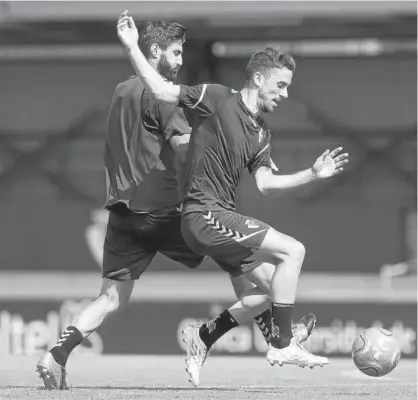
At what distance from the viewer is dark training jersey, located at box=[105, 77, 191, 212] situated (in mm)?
7605

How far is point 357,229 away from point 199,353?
5.96m

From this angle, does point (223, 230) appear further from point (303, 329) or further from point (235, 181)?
point (303, 329)

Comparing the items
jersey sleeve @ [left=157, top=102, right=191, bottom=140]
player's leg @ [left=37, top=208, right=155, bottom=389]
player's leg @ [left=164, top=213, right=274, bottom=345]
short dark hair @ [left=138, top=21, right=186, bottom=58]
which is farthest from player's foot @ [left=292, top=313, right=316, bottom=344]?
short dark hair @ [left=138, top=21, right=186, bottom=58]

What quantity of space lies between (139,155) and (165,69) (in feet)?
1.78

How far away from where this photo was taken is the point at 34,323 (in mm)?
12328

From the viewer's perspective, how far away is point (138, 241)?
7648 mm

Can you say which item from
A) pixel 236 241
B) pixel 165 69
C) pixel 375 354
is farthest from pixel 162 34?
pixel 375 354

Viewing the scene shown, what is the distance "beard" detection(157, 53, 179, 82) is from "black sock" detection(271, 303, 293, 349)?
1.53m

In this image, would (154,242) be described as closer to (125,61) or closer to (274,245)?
(274,245)

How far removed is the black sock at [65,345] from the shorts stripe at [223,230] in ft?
3.68

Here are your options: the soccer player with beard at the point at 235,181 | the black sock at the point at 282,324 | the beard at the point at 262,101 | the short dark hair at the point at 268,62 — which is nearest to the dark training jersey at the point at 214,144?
the soccer player with beard at the point at 235,181

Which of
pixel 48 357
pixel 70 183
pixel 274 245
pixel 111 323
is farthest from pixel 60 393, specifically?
pixel 70 183

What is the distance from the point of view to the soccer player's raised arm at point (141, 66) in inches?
265

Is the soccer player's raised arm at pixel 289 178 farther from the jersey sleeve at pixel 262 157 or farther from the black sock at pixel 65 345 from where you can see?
the black sock at pixel 65 345
